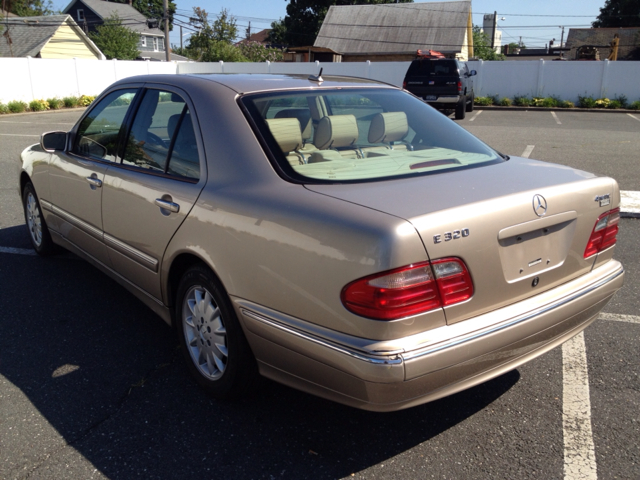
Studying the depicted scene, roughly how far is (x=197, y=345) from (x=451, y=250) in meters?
1.55

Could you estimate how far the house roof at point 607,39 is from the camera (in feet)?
171

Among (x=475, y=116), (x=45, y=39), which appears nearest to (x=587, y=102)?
(x=475, y=116)

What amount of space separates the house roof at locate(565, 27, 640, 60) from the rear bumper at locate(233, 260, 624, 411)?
52.8m

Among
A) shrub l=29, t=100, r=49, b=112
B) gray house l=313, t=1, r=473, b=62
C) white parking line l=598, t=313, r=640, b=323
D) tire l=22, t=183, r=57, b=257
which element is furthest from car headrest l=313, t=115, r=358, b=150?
gray house l=313, t=1, r=473, b=62

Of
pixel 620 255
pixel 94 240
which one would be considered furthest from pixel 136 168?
pixel 620 255

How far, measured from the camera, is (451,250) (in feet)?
7.47

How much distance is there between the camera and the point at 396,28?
48.9 meters

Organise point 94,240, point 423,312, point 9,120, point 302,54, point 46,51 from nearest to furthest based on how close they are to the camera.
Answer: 1. point 423,312
2. point 94,240
3. point 9,120
4. point 46,51
5. point 302,54

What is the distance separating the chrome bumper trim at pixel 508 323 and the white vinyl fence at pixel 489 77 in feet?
72.4

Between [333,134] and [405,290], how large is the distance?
1.47 metres

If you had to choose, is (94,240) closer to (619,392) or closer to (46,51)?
(619,392)

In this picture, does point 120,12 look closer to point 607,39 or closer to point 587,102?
point 607,39

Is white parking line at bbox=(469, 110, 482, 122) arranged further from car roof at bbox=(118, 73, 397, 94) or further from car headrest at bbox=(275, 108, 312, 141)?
car headrest at bbox=(275, 108, 312, 141)

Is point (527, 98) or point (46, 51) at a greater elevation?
point (46, 51)
